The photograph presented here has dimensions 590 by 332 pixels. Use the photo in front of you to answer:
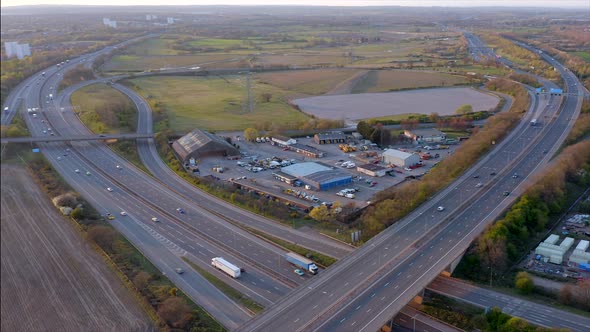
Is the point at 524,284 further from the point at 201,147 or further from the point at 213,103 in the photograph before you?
the point at 213,103

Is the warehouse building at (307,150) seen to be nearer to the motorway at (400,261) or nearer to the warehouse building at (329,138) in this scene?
the warehouse building at (329,138)

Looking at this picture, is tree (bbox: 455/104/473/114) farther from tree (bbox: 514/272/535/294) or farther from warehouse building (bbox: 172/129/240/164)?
tree (bbox: 514/272/535/294)

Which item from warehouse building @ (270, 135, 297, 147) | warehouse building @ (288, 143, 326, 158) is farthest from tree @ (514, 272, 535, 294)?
warehouse building @ (270, 135, 297, 147)

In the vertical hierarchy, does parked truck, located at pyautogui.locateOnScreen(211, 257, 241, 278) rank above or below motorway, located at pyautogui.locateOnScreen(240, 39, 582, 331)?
below

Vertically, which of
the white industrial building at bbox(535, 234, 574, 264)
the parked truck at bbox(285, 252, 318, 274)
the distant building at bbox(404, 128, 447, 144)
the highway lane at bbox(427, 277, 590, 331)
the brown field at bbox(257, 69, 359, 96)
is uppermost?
the brown field at bbox(257, 69, 359, 96)

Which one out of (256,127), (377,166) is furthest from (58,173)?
(377,166)

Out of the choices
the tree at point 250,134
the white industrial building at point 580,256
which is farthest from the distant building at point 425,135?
the white industrial building at point 580,256

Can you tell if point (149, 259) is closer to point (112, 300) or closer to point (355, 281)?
point (112, 300)

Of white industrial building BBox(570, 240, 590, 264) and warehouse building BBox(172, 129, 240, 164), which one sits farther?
warehouse building BBox(172, 129, 240, 164)
